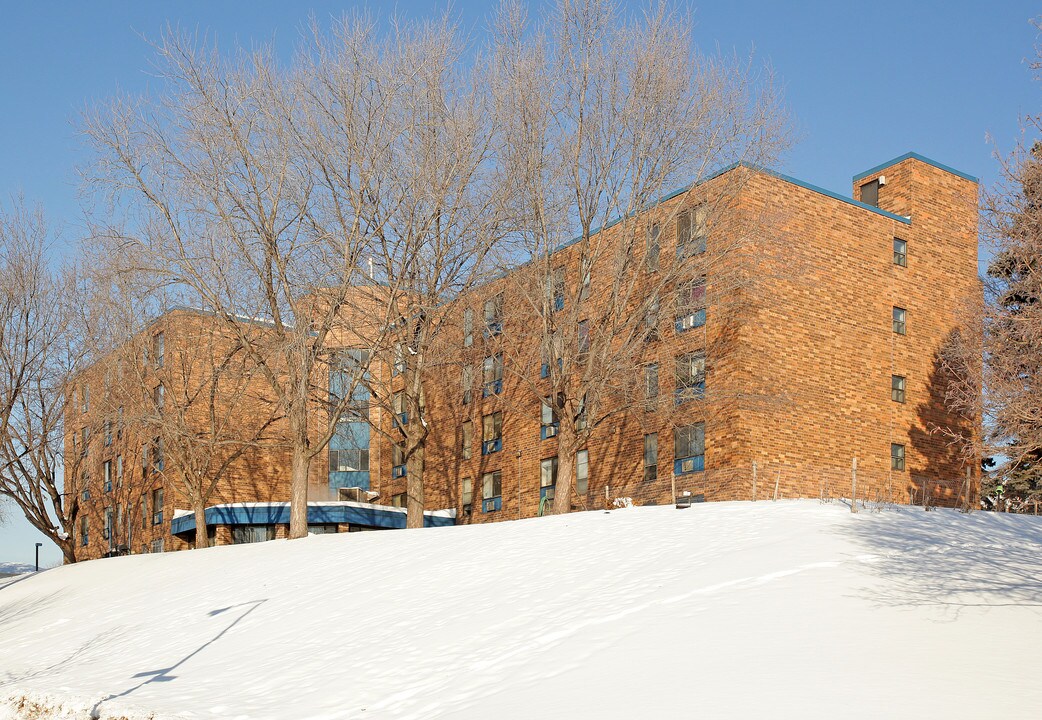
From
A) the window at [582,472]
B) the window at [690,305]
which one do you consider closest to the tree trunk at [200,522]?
the window at [582,472]

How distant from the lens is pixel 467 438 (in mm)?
48188

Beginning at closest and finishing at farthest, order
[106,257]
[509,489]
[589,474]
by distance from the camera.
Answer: [106,257] → [589,474] → [509,489]

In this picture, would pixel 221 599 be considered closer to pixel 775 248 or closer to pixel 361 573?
pixel 361 573

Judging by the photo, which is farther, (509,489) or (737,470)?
(509,489)

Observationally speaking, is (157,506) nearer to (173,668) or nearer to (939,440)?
(939,440)

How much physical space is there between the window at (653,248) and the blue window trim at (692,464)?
6.13 metres

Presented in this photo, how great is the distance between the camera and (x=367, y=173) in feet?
103

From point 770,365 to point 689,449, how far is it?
3583 mm

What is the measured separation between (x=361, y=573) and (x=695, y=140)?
15.2 m

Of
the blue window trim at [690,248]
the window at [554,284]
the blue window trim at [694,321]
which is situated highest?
the blue window trim at [690,248]

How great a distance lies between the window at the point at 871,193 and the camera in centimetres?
4075

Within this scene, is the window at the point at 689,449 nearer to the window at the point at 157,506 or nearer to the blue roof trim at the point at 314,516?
the blue roof trim at the point at 314,516

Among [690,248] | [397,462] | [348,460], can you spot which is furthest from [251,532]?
[690,248]

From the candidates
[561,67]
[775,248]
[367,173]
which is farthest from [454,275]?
[775,248]
